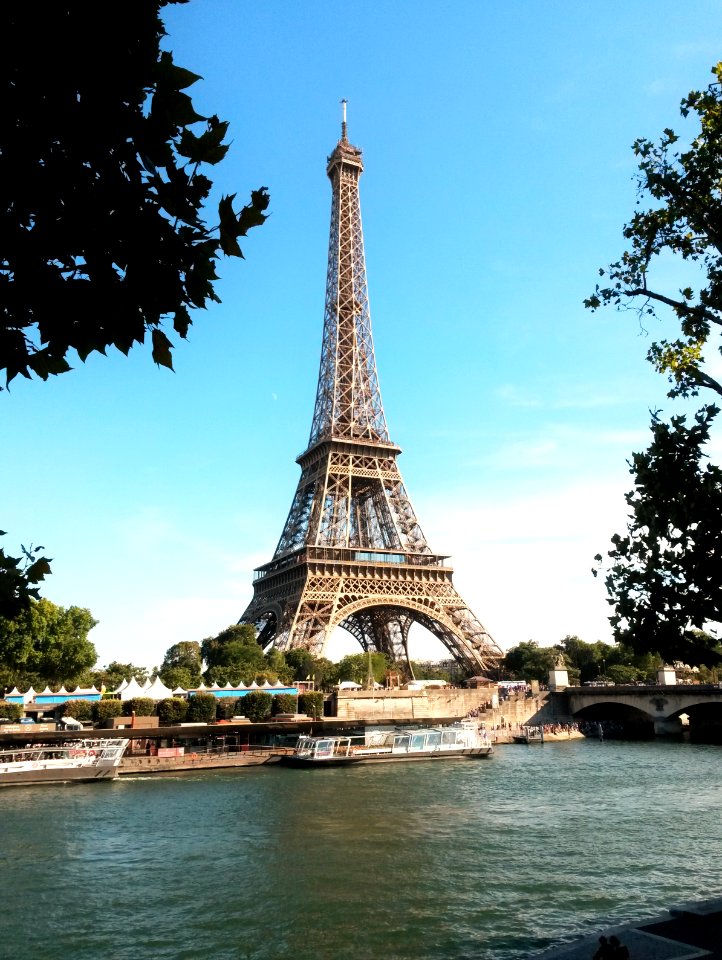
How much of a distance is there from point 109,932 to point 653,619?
1270cm

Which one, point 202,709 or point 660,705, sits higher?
point 660,705

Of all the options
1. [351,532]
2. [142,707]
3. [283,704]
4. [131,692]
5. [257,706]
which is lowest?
[142,707]

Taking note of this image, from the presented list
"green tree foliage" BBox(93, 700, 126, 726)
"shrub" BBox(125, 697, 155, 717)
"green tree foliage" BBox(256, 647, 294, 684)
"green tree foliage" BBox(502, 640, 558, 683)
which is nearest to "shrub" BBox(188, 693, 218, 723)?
"shrub" BBox(125, 697, 155, 717)

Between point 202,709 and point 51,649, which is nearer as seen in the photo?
point 202,709

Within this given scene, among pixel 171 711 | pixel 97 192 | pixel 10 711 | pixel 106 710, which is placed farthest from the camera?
pixel 171 711

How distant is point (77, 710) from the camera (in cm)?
5403

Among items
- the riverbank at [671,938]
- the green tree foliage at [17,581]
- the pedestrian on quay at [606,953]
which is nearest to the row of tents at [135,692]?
the riverbank at [671,938]

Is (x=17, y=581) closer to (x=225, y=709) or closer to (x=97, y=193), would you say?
(x=97, y=193)

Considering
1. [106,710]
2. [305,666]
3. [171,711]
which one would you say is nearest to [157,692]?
[171,711]

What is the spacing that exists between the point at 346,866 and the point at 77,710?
127 ft

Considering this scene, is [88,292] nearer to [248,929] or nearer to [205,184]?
[205,184]

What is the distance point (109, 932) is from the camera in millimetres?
16250

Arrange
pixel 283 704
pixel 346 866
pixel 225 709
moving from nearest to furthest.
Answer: pixel 346 866 < pixel 225 709 < pixel 283 704

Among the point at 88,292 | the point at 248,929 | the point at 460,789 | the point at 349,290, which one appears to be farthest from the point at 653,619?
the point at 349,290
